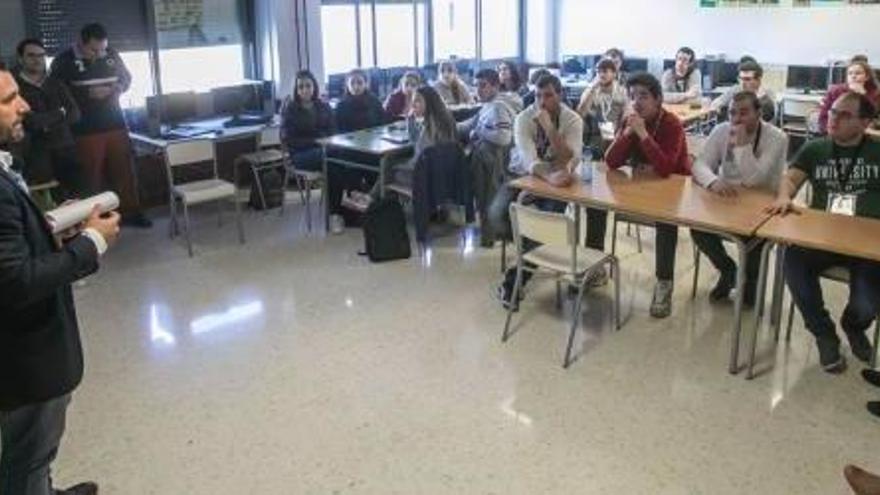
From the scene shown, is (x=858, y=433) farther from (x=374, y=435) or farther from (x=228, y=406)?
(x=228, y=406)

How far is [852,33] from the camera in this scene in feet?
25.1

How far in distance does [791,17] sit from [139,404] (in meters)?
7.44

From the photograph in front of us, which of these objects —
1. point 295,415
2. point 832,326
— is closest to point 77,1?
point 295,415

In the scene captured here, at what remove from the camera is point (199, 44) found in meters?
6.84

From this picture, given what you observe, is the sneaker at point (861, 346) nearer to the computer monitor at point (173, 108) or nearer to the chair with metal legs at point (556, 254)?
the chair with metal legs at point (556, 254)

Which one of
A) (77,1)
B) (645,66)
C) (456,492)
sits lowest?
(456,492)

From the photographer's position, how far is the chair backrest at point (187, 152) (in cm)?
535

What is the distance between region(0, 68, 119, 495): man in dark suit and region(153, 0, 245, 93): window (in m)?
4.62

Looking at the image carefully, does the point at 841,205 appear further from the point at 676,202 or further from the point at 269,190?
the point at 269,190

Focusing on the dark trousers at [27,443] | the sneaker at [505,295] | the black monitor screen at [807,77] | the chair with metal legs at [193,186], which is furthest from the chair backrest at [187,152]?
the black monitor screen at [807,77]

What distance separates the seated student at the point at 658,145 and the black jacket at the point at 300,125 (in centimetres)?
262

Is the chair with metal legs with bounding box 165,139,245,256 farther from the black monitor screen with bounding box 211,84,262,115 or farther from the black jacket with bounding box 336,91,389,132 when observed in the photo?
the black jacket with bounding box 336,91,389,132

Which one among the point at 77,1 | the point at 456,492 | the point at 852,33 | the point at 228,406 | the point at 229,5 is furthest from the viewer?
the point at 852,33

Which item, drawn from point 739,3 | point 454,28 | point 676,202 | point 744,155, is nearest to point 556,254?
point 676,202
